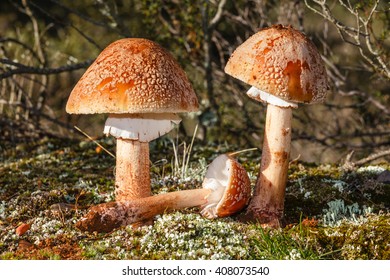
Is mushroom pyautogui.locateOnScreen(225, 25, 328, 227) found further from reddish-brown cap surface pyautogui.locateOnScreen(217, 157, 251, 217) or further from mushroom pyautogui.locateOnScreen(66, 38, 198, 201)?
mushroom pyautogui.locateOnScreen(66, 38, 198, 201)

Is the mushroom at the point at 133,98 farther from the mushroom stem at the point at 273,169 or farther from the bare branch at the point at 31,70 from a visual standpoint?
the bare branch at the point at 31,70

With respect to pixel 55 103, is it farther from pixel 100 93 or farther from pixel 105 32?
pixel 100 93

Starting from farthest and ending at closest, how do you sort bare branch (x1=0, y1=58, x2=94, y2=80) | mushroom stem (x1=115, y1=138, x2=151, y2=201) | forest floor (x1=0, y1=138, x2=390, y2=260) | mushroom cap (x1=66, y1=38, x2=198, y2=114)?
bare branch (x1=0, y1=58, x2=94, y2=80) < mushroom stem (x1=115, y1=138, x2=151, y2=201) < forest floor (x1=0, y1=138, x2=390, y2=260) < mushroom cap (x1=66, y1=38, x2=198, y2=114)

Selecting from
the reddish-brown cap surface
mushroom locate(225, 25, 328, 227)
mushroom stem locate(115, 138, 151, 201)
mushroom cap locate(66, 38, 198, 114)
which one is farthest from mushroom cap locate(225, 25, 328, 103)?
mushroom stem locate(115, 138, 151, 201)

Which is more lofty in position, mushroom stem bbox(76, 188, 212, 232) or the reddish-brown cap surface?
the reddish-brown cap surface

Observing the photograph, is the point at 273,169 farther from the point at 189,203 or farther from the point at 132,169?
the point at 132,169

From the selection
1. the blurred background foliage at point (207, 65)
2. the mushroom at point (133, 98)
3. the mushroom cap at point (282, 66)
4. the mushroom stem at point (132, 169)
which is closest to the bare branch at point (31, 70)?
the blurred background foliage at point (207, 65)

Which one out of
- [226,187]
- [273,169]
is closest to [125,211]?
[226,187]
